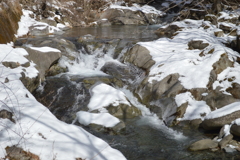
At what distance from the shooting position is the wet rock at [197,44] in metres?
8.53

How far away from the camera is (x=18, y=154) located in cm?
274

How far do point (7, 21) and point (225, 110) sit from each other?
9.83m

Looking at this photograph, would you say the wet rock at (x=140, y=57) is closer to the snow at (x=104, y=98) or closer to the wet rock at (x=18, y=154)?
the snow at (x=104, y=98)

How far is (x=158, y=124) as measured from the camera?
20.6 ft

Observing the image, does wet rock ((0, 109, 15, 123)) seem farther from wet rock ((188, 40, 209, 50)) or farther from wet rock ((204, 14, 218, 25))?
wet rock ((204, 14, 218, 25))

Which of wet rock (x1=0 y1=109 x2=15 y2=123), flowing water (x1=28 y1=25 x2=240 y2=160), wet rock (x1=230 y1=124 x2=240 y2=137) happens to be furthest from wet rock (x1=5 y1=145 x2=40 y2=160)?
wet rock (x1=230 y1=124 x2=240 y2=137)

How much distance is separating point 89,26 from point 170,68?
12726 millimetres

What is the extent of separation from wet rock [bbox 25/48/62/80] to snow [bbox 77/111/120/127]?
9.72 feet

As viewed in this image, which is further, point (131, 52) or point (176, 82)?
point (131, 52)

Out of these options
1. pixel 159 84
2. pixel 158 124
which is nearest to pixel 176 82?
pixel 159 84

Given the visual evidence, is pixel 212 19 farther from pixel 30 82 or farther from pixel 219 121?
pixel 30 82

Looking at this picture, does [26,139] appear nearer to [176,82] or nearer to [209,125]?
[209,125]

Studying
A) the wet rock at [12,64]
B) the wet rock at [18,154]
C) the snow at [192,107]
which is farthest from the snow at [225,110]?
the wet rock at [12,64]

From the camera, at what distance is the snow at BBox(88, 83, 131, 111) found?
633 centimetres
